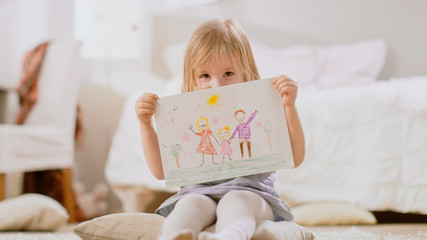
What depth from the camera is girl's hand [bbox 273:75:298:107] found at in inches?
35.1

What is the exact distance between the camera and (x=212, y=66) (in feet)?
3.20

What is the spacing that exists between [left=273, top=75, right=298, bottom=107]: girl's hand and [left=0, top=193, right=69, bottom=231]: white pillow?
1.07 m

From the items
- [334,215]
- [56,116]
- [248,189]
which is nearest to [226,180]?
[248,189]

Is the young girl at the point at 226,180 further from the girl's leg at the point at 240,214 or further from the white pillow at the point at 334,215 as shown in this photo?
the white pillow at the point at 334,215

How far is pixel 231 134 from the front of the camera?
2.96 feet

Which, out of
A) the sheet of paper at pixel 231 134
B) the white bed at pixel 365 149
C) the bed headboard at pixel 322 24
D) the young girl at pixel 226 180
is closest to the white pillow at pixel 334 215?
the white bed at pixel 365 149

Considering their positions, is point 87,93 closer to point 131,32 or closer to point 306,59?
point 131,32

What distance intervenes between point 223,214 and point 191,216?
6cm

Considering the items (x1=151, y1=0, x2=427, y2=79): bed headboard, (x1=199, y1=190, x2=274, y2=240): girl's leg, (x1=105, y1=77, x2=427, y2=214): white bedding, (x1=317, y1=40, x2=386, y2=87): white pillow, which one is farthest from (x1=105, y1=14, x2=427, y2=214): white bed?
(x1=199, y1=190, x2=274, y2=240): girl's leg

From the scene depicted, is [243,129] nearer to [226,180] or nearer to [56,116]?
[226,180]

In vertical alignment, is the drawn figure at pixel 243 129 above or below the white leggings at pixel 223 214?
above

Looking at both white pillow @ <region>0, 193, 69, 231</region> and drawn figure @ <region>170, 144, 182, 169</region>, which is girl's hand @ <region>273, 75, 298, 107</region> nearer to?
drawn figure @ <region>170, 144, 182, 169</region>

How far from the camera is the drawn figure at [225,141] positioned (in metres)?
0.90

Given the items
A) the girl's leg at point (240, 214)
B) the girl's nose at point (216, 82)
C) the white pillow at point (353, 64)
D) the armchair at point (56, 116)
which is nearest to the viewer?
the girl's leg at point (240, 214)
